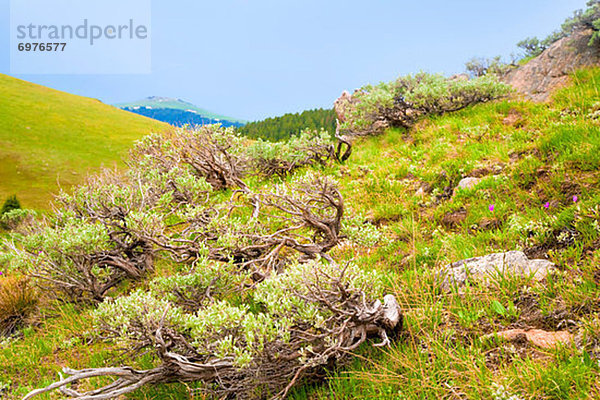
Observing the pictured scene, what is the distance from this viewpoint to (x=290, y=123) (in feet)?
299

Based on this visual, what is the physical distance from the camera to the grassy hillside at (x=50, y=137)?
174 feet

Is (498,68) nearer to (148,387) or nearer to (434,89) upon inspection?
(434,89)

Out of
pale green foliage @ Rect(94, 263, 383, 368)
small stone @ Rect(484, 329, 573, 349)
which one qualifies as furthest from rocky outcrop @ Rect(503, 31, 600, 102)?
pale green foliage @ Rect(94, 263, 383, 368)

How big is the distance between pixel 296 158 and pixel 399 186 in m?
4.55

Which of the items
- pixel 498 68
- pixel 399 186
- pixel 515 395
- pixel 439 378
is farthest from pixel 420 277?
pixel 498 68

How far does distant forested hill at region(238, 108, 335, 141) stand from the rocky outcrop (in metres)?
64.4

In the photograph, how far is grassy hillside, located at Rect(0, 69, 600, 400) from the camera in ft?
8.81

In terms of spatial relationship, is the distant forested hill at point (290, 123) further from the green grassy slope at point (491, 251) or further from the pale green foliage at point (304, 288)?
the pale green foliage at point (304, 288)

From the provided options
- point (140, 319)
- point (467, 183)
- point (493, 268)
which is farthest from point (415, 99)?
point (140, 319)

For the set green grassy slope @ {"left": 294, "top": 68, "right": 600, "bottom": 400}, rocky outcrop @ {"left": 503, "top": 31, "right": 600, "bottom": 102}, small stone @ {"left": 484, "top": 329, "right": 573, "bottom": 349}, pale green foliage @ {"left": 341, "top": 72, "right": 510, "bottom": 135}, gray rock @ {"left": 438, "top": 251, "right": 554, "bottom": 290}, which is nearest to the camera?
green grassy slope @ {"left": 294, "top": 68, "right": 600, "bottom": 400}

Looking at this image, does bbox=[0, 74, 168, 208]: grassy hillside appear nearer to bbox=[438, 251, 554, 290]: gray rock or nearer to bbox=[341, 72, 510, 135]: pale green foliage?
bbox=[341, 72, 510, 135]: pale green foliage

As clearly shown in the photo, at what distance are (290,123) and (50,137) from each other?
178ft

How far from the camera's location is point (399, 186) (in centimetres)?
824

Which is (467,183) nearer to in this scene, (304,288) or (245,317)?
(304,288)
